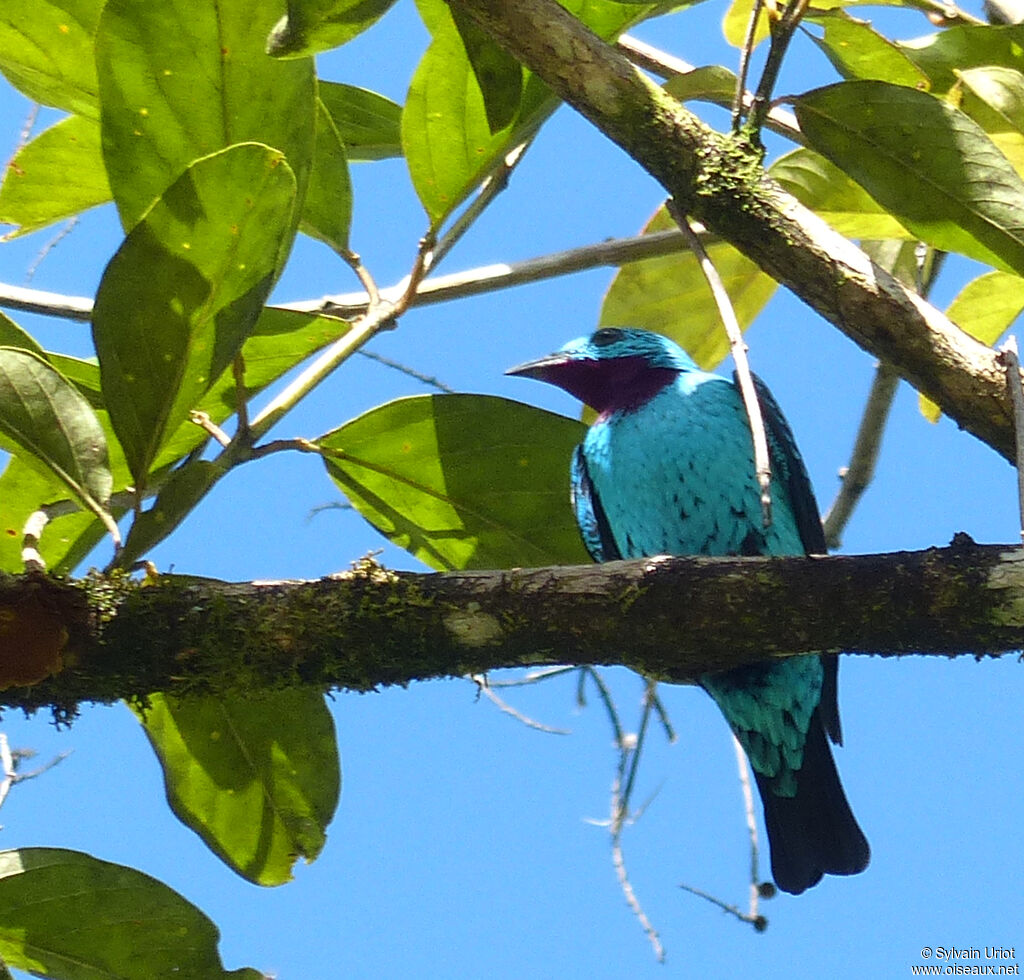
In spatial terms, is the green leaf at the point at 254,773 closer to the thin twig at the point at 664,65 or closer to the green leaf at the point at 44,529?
the green leaf at the point at 44,529

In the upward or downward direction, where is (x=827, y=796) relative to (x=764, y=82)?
downward

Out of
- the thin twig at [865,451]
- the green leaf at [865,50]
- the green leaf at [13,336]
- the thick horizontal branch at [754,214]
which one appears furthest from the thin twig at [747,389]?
the thin twig at [865,451]

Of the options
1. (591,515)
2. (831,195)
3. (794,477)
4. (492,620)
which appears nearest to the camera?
(492,620)

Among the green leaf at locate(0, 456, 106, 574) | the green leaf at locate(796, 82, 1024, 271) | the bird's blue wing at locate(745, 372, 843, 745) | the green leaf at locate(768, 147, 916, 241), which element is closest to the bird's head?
the bird's blue wing at locate(745, 372, 843, 745)

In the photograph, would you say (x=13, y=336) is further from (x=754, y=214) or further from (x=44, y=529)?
(x=754, y=214)

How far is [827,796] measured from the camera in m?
3.34

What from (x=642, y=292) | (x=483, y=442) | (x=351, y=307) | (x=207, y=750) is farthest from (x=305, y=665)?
(x=642, y=292)

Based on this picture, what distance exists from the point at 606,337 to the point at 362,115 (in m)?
1.23

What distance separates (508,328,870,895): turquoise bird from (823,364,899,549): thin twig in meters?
0.38

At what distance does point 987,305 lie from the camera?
3602 mm

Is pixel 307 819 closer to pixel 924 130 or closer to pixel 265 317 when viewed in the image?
pixel 265 317

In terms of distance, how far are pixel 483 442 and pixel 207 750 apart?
35.7 inches

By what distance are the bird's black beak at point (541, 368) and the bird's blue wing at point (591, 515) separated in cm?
62

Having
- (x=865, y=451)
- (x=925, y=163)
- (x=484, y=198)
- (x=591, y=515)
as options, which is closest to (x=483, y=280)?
(x=484, y=198)
